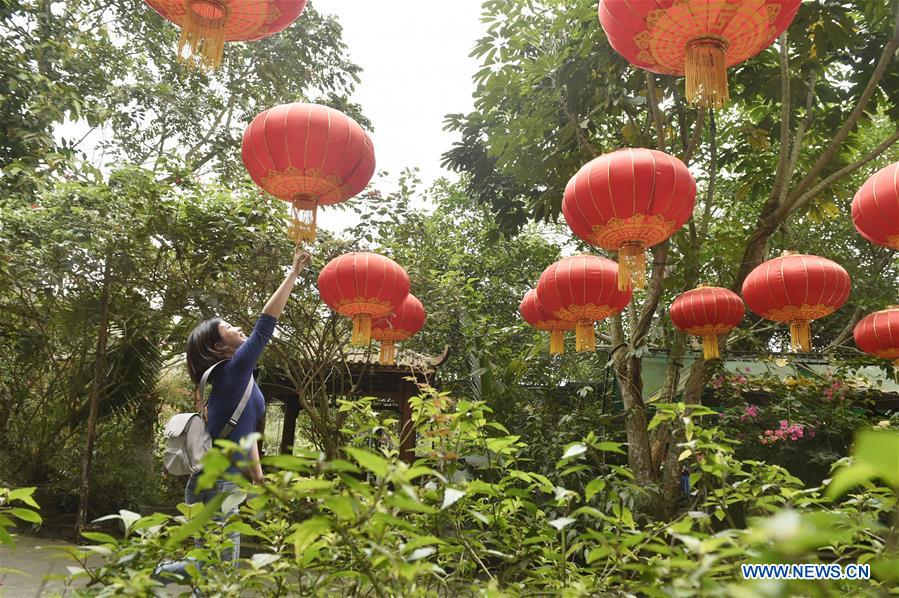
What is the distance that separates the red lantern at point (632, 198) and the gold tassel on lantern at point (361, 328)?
6.32ft

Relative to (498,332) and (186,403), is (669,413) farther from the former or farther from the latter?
(186,403)

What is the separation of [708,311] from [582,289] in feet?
3.82

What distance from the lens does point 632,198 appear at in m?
2.96

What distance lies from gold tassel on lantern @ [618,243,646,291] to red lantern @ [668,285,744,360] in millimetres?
1512

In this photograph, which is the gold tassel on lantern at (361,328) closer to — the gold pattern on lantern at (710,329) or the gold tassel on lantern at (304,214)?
the gold tassel on lantern at (304,214)

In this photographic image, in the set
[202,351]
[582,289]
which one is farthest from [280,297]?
[582,289]

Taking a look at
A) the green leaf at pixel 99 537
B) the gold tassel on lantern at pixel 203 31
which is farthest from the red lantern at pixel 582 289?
the green leaf at pixel 99 537

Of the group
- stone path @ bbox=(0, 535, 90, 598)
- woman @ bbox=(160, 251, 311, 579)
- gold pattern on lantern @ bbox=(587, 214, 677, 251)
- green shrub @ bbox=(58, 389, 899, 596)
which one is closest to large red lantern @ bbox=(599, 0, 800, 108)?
gold pattern on lantern @ bbox=(587, 214, 677, 251)

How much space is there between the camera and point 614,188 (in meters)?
2.97

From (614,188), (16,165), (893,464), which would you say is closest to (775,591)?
(893,464)

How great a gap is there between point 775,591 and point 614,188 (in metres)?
2.67

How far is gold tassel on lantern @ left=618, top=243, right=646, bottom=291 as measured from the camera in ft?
10.5

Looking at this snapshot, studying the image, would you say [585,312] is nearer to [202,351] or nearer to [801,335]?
[801,335]

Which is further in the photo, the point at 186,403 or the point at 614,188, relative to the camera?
the point at 186,403
